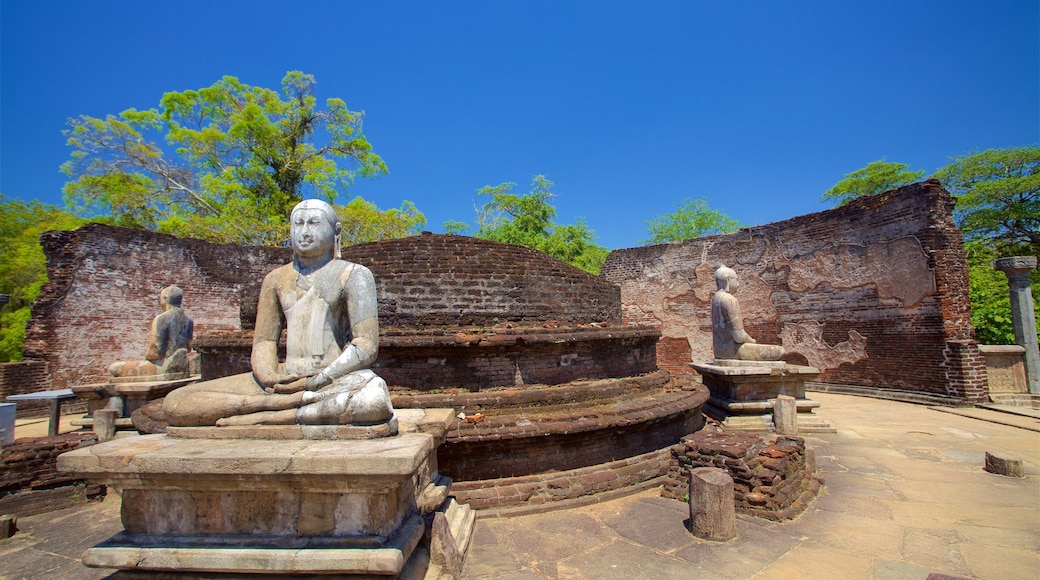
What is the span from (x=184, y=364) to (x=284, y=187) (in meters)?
16.7

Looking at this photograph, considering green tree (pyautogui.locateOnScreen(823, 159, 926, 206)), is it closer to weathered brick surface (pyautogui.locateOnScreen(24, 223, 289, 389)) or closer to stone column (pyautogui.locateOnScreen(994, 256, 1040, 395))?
stone column (pyautogui.locateOnScreen(994, 256, 1040, 395))

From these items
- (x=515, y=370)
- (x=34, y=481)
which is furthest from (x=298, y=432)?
(x=34, y=481)

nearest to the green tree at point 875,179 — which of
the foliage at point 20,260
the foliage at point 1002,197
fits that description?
the foliage at point 1002,197

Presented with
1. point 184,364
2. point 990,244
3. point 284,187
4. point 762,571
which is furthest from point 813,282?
point 284,187

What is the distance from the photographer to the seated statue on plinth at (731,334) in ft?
22.7

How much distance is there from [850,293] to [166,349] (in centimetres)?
1381

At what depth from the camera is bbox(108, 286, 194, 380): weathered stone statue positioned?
22.2ft

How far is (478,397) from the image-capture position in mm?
4898

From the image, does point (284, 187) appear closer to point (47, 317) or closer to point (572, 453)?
point (47, 317)

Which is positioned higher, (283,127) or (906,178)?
(283,127)

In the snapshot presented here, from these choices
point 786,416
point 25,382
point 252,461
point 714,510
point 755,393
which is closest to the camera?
point 252,461

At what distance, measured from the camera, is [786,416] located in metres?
6.30

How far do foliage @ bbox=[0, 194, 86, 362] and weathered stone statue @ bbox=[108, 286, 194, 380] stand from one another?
449 inches

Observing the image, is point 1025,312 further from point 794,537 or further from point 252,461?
point 252,461
